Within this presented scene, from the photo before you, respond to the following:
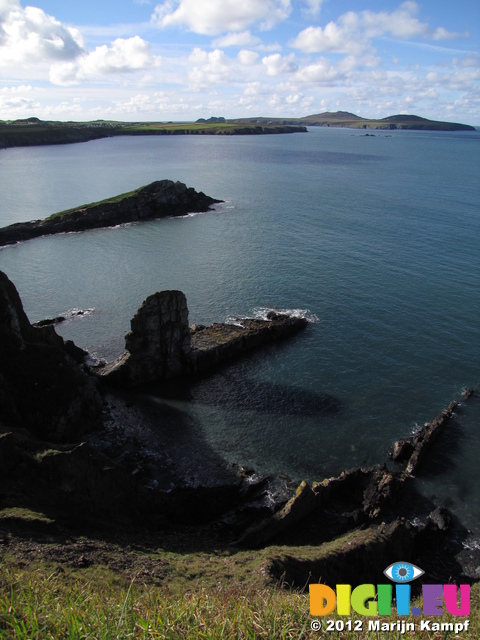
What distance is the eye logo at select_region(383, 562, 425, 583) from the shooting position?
2906 centimetres

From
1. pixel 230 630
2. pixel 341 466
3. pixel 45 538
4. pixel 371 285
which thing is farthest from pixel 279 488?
pixel 371 285

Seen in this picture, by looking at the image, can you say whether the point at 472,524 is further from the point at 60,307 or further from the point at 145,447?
the point at 60,307

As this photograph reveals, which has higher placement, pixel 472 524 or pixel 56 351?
pixel 56 351

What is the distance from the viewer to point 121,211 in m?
120

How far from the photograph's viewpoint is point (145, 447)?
4191 cm

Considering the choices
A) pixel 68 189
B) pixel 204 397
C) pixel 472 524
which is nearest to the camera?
pixel 472 524

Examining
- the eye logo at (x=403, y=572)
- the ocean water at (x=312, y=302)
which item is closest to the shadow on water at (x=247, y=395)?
the ocean water at (x=312, y=302)

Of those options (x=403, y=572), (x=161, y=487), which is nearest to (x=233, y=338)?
(x=161, y=487)

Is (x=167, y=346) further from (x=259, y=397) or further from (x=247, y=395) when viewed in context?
(x=259, y=397)

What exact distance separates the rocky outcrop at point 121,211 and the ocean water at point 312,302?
220 inches

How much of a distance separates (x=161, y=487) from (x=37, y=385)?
51.0ft

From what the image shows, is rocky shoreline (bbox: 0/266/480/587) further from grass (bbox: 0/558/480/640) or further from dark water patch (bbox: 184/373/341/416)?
grass (bbox: 0/558/480/640)

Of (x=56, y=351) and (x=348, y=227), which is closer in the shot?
(x=56, y=351)

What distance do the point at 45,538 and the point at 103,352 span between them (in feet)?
111
